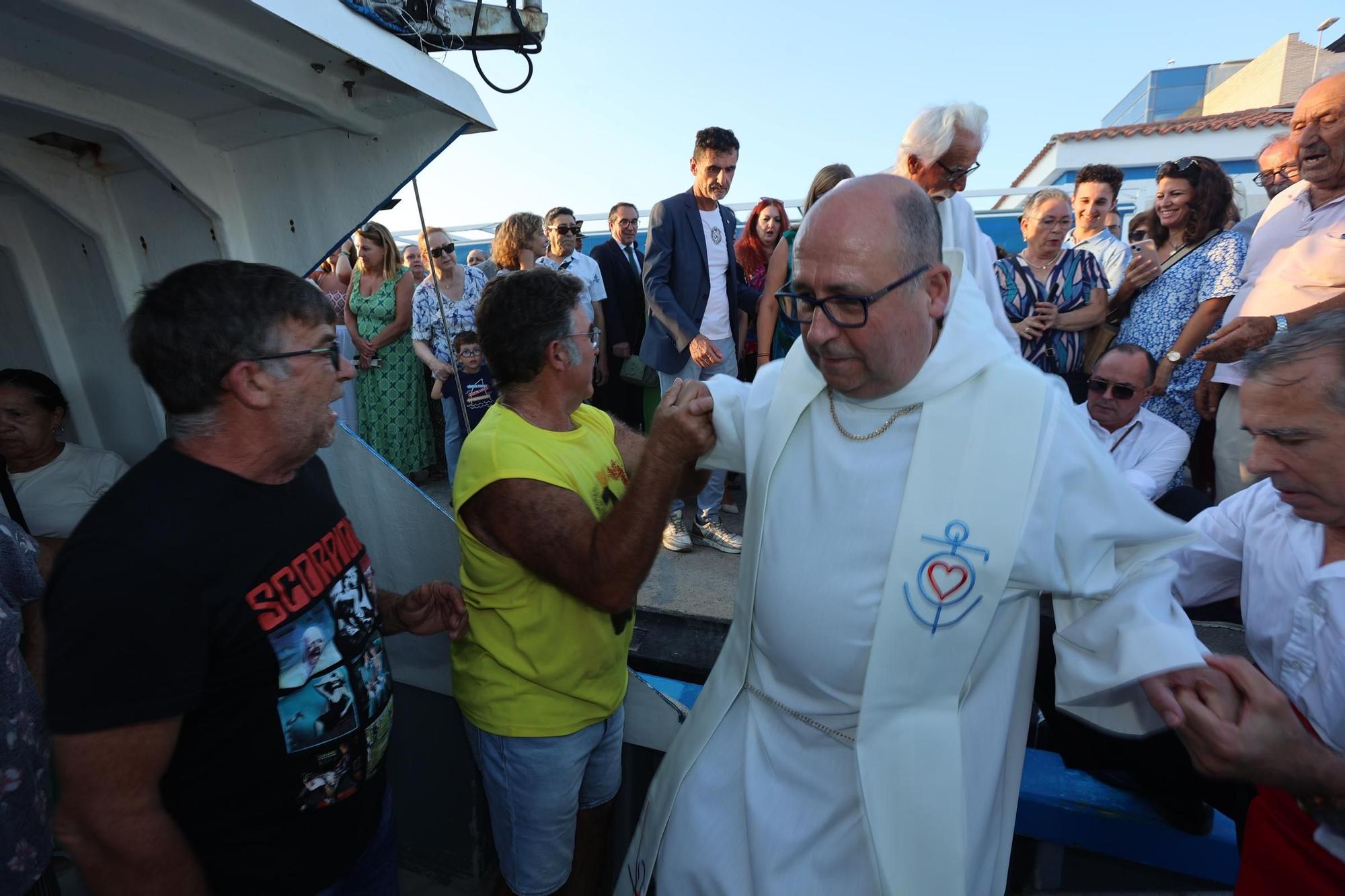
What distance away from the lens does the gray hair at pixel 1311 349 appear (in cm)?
138

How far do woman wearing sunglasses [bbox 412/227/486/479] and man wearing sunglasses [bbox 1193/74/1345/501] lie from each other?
15.9ft

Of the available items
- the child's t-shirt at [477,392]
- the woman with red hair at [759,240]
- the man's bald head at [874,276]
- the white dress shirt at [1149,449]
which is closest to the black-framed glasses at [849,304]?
the man's bald head at [874,276]

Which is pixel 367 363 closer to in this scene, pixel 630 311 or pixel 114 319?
pixel 630 311

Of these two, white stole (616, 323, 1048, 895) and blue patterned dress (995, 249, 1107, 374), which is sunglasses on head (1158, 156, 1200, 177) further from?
white stole (616, 323, 1048, 895)

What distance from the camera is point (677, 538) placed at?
4.89m

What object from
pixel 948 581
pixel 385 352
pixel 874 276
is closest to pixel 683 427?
pixel 874 276

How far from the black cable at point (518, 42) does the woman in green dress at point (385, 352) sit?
14.4 feet

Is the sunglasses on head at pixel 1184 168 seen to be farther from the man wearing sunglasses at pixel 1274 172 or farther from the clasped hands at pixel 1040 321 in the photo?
the clasped hands at pixel 1040 321

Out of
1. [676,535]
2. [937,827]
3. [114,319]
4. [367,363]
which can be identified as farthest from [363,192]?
[367,363]

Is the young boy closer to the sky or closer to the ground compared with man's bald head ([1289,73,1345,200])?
closer to the ground

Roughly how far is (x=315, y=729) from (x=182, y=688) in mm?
310

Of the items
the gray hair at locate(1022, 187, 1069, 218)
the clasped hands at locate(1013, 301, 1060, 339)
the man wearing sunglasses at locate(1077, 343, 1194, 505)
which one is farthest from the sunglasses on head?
the man wearing sunglasses at locate(1077, 343, 1194, 505)

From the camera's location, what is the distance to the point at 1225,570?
1.89 metres

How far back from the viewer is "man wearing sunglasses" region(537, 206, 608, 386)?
5832mm
